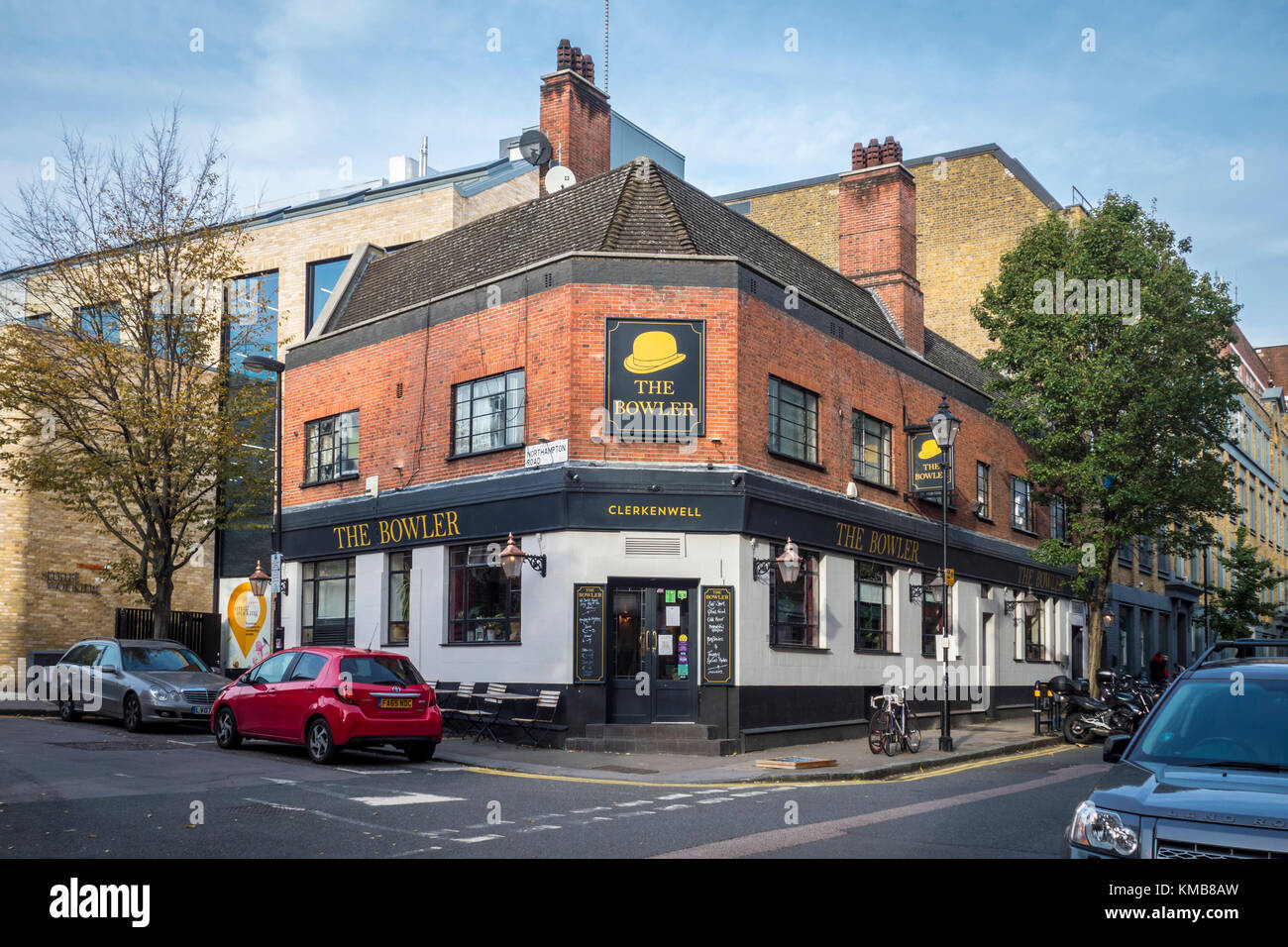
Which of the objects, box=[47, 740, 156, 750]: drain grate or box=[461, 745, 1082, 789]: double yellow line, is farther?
box=[47, 740, 156, 750]: drain grate

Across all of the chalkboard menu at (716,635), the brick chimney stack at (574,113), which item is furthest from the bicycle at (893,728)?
the brick chimney stack at (574,113)

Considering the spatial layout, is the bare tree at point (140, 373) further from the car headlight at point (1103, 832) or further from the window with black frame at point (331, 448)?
the car headlight at point (1103, 832)

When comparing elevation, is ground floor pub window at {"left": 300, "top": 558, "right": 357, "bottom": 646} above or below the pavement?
above

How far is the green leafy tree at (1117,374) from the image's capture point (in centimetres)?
2511

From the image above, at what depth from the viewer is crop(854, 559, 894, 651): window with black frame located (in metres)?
22.6

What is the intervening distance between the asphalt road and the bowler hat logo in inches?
287

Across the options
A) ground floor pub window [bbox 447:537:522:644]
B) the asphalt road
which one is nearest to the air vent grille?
ground floor pub window [bbox 447:537:522:644]

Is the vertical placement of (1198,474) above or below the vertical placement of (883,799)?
above

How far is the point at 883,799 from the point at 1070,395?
16.1m

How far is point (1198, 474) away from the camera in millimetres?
25625

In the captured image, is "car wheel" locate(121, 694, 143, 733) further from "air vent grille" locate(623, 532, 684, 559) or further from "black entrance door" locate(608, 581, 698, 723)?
"air vent grille" locate(623, 532, 684, 559)

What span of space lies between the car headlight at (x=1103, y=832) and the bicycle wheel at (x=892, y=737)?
41.2 feet
